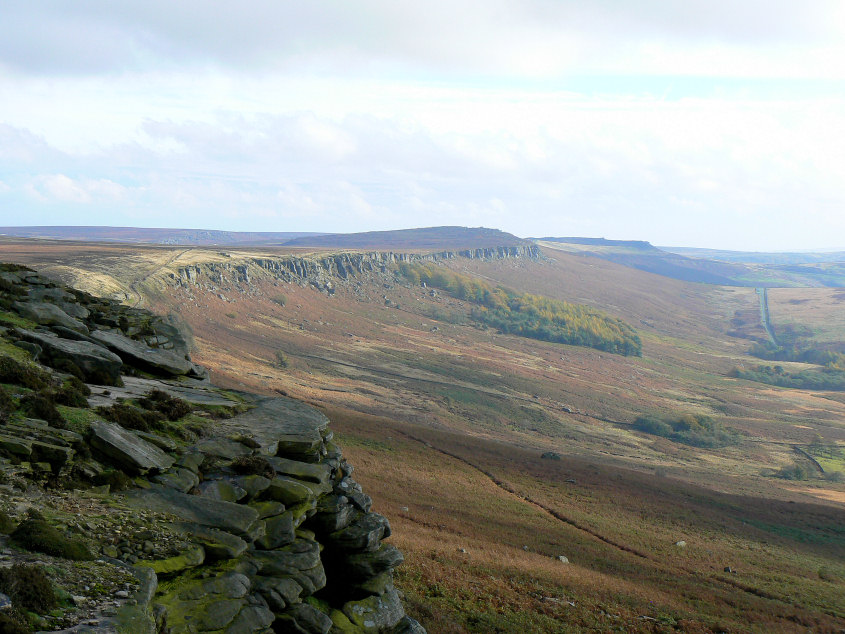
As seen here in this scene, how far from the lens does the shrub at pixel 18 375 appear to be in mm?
16620

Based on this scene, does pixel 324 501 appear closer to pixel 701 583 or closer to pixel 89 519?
pixel 89 519

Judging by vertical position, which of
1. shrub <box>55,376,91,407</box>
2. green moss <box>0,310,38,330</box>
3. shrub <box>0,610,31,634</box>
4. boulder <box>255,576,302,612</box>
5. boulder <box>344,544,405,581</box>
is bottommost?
boulder <box>344,544,405,581</box>

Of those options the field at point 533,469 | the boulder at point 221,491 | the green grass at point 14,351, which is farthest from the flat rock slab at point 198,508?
the field at point 533,469

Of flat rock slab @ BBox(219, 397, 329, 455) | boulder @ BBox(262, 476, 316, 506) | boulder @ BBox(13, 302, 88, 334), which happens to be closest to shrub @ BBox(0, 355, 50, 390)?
flat rock slab @ BBox(219, 397, 329, 455)

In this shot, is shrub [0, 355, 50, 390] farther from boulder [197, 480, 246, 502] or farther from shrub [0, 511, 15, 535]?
shrub [0, 511, 15, 535]

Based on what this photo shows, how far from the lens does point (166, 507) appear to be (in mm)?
14062

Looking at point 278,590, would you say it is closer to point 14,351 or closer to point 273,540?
point 273,540

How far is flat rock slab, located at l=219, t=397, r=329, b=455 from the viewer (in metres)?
19.2

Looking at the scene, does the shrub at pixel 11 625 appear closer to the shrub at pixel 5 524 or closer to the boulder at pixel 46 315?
the shrub at pixel 5 524

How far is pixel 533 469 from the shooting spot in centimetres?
6038

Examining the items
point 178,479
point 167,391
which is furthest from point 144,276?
point 178,479

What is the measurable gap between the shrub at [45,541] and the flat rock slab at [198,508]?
240 centimetres

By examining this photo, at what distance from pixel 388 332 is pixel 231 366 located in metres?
77.0

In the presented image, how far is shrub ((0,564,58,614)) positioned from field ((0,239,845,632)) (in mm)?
14543
